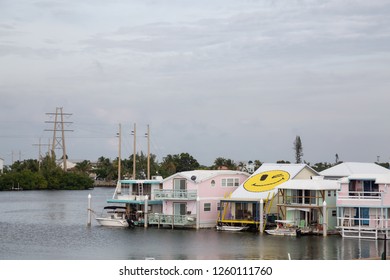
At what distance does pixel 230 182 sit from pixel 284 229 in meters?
6.90

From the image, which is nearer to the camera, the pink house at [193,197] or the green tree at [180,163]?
the pink house at [193,197]

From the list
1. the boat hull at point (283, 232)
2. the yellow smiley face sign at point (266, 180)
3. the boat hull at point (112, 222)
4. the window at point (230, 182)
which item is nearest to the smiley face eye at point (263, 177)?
the yellow smiley face sign at point (266, 180)

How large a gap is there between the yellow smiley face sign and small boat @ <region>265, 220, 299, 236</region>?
2793 mm

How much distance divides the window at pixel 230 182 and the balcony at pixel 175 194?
7.60ft

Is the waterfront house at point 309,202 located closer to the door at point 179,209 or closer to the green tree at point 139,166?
the door at point 179,209

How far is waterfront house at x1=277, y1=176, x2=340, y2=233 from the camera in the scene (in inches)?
1729

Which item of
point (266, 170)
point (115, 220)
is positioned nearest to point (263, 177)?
point (266, 170)

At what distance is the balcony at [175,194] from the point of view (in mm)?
47812

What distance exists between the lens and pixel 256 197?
45938 mm

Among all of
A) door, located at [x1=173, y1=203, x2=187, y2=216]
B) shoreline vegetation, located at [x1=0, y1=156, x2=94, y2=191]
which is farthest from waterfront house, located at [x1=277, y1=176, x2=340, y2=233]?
shoreline vegetation, located at [x1=0, y1=156, x2=94, y2=191]

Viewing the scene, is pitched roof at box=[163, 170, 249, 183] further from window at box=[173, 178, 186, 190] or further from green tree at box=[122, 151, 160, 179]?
green tree at box=[122, 151, 160, 179]

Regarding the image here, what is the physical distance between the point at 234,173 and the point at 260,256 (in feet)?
46.4
